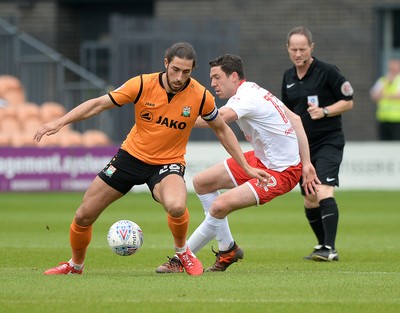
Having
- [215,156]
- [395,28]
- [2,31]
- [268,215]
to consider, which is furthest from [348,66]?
[268,215]

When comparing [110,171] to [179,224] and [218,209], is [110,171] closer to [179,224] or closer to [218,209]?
[179,224]

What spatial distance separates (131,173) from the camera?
9641mm

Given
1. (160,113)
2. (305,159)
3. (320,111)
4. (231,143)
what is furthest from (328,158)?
(160,113)

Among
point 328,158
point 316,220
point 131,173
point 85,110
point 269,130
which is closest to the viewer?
point 85,110

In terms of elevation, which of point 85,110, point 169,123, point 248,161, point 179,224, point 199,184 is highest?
point 85,110

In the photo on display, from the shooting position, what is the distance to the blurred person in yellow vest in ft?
79.2

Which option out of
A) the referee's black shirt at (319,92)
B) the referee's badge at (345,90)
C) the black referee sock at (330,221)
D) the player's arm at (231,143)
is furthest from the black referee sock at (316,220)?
the player's arm at (231,143)

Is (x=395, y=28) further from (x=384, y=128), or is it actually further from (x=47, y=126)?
(x=47, y=126)

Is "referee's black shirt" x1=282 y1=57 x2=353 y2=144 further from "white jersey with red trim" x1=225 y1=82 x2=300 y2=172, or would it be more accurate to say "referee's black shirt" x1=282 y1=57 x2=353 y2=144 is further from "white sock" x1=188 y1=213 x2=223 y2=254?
"white sock" x1=188 y1=213 x2=223 y2=254

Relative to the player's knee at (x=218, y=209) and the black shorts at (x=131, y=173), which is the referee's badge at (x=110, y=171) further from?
the player's knee at (x=218, y=209)

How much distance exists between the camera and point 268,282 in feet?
29.8

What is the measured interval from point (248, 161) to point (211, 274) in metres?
Result: 1.36

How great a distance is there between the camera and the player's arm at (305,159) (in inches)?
415

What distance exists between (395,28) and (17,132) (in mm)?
9986
